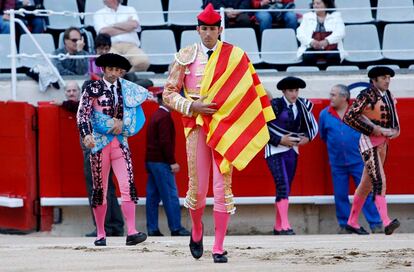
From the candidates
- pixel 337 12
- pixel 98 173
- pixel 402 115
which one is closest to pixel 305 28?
pixel 337 12

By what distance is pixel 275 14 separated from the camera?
46.2ft

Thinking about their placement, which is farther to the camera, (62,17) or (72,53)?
(62,17)

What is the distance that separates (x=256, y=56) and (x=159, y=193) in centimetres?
189

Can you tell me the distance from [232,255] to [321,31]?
15.1ft

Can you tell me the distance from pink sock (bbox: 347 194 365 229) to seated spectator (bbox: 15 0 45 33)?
165 inches

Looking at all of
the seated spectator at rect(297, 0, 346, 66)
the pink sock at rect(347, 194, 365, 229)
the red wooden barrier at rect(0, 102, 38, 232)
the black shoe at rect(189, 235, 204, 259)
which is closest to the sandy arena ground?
the black shoe at rect(189, 235, 204, 259)

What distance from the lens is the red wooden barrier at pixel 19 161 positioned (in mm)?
13016

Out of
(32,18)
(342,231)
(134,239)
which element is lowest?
(342,231)

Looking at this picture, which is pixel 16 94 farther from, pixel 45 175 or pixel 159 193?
pixel 159 193

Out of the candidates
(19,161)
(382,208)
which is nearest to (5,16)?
(19,161)

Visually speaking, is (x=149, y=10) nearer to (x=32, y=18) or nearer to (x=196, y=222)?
(x=32, y=18)

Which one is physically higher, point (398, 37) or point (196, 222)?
point (398, 37)

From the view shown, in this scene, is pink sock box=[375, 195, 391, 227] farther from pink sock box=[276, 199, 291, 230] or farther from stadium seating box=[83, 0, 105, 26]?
stadium seating box=[83, 0, 105, 26]

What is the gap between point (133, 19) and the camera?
44.1 feet
